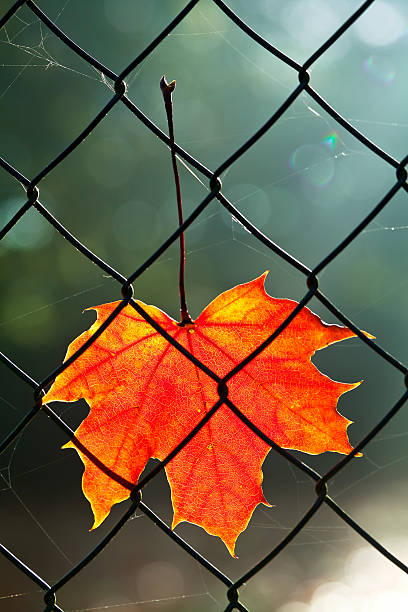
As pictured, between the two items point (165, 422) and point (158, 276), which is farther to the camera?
point (158, 276)

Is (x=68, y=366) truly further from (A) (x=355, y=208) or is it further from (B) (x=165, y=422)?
(A) (x=355, y=208)

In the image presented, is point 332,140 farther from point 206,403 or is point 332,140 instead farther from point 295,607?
point 206,403

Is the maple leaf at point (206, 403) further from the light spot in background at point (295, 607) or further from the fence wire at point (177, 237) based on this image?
the light spot in background at point (295, 607)

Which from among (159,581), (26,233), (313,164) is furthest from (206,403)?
(313,164)

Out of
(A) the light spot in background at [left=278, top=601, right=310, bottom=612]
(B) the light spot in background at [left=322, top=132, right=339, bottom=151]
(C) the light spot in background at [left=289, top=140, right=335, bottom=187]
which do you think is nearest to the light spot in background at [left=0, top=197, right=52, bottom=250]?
(B) the light spot in background at [left=322, top=132, right=339, bottom=151]

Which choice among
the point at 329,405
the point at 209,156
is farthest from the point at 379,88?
the point at 329,405

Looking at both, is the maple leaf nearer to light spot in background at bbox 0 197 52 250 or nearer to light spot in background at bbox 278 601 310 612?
light spot in background at bbox 278 601 310 612
